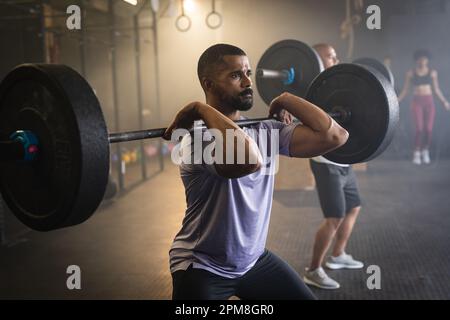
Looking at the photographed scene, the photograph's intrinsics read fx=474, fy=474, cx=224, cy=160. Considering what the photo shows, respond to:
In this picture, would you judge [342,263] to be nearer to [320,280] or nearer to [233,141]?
[320,280]

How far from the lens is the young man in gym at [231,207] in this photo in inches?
53.6

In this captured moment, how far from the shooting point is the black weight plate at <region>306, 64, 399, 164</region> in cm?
180

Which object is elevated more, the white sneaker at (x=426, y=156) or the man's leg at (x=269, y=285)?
the man's leg at (x=269, y=285)

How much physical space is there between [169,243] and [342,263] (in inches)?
46.8

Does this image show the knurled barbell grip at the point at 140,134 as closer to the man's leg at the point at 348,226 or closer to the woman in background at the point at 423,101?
the man's leg at the point at 348,226

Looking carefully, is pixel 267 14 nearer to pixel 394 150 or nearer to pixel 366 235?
pixel 394 150

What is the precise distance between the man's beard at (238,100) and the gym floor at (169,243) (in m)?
1.32

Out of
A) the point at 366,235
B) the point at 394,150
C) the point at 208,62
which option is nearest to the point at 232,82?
the point at 208,62

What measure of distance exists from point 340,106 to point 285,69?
59cm

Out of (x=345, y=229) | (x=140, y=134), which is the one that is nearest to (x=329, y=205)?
(x=345, y=229)

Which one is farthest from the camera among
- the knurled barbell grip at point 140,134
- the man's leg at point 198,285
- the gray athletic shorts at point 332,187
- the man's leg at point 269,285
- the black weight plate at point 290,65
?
the gray athletic shorts at point 332,187

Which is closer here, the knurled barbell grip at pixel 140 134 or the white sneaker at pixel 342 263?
the knurled barbell grip at pixel 140 134

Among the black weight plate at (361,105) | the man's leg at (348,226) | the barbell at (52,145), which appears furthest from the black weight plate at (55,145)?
the man's leg at (348,226)

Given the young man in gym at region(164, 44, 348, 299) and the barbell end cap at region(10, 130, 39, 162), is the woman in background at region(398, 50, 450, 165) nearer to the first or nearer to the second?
the young man in gym at region(164, 44, 348, 299)
